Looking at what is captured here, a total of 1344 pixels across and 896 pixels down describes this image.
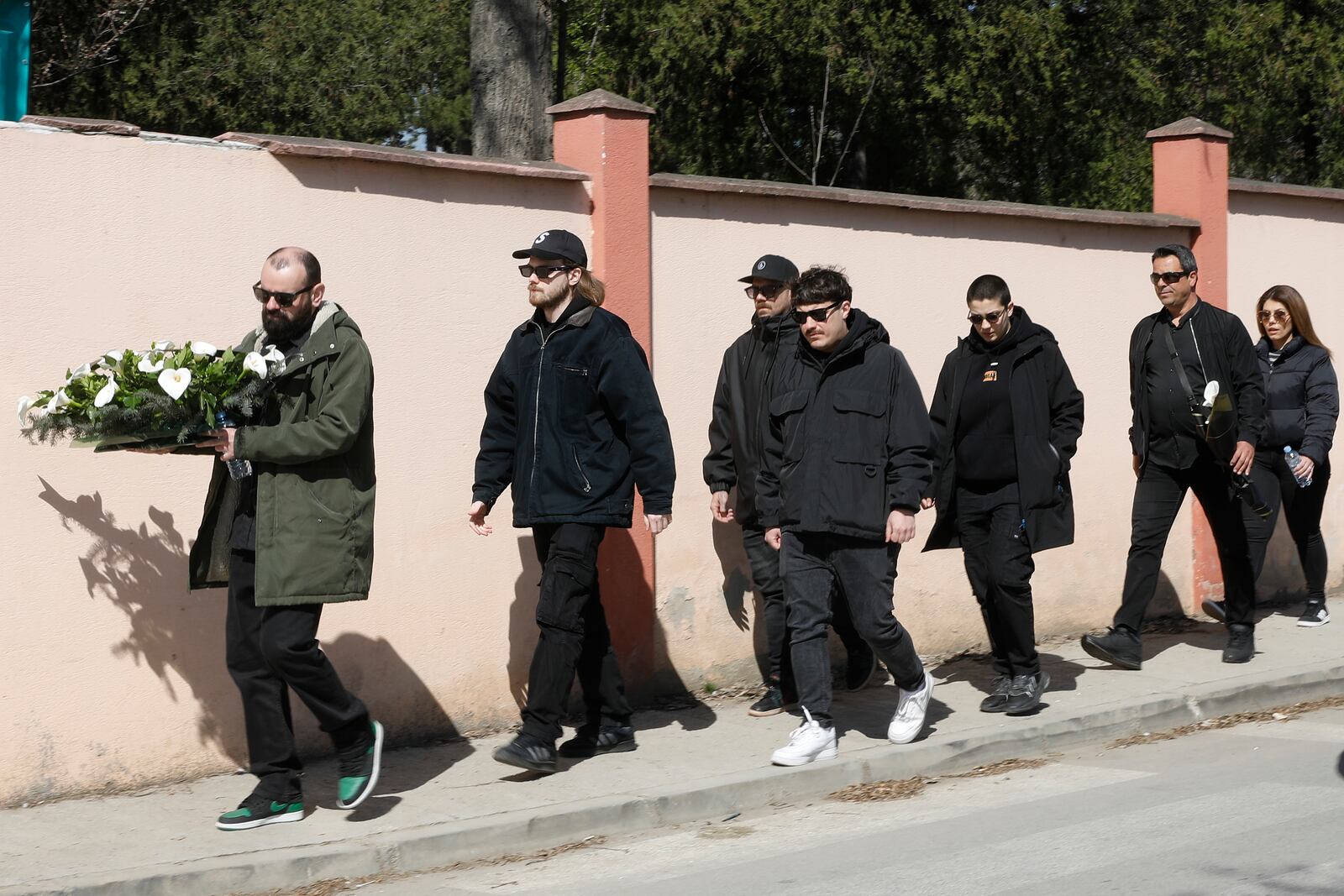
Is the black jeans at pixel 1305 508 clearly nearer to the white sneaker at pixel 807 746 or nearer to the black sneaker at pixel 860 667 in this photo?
the black sneaker at pixel 860 667

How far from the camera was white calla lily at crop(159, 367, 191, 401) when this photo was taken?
16.9ft

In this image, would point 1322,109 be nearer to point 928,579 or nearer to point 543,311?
point 928,579

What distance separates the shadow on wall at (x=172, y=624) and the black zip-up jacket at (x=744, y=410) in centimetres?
177

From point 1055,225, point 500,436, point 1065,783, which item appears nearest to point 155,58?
point 1055,225

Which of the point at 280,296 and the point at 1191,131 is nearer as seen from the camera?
the point at 280,296

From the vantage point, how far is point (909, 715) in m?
6.64

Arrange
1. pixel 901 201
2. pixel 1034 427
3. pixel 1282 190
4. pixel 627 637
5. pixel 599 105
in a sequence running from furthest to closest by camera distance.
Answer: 1. pixel 1282 190
2. pixel 901 201
3. pixel 627 637
4. pixel 599 105
5. pixel 1034 427

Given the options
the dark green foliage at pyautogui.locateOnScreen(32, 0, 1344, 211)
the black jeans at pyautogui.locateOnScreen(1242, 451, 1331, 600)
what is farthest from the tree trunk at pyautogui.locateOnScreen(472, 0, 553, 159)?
the dark green foliage at pyautogui.locateOnScreen(32, 0, 1344, 211)

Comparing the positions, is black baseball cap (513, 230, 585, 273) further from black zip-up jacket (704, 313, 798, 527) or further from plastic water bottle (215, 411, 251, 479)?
plastic water bottle (215, 411, 251, 479)

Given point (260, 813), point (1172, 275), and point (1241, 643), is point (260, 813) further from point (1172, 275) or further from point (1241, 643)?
point (1241, 643)

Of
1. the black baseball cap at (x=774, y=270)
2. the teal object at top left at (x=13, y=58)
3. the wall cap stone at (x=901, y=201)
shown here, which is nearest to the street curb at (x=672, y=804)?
the black baseball cap at (x=774, y=270)

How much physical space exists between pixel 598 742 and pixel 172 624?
1775 millimetres

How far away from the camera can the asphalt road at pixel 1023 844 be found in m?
4.93

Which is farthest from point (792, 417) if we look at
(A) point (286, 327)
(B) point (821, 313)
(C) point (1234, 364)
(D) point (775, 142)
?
(D) point (775, 142)
